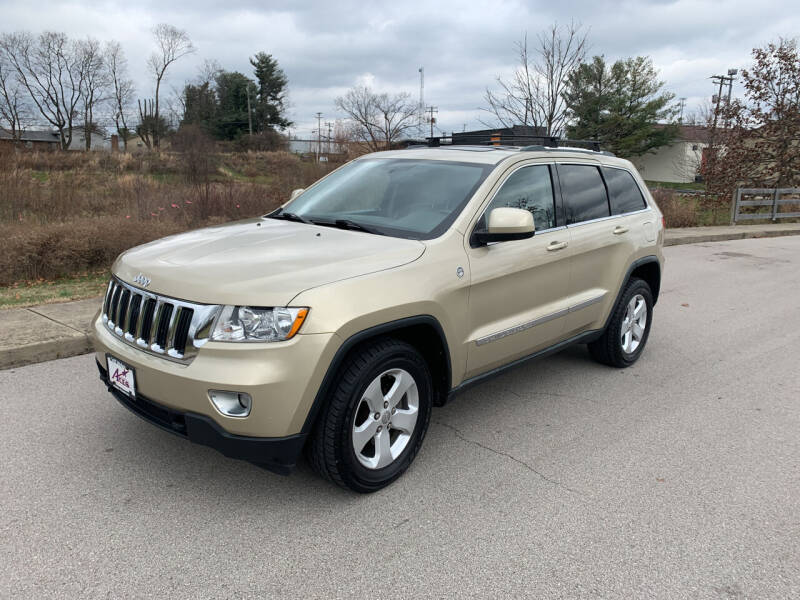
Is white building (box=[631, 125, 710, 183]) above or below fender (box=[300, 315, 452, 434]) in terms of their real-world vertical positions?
above

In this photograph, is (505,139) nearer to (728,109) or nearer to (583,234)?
(583,234)

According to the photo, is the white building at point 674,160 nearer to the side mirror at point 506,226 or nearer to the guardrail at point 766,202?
the guardrail at point 766,202

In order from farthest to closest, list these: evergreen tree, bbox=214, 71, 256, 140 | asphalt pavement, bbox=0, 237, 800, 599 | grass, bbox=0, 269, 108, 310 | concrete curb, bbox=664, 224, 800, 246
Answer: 1. evergreen tree, bbox=214, 71, 256, 140
2. concrete curb, bbox=664, 224, 800, 246
3. grass, bbox=0, 269, 108, 310
4. asphalt pavement, bbox=0, 237, 800, 599

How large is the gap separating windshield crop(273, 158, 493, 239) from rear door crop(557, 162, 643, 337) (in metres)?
0.96

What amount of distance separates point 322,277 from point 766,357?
15.8 ft

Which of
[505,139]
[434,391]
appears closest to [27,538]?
[434,391]

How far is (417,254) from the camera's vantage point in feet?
11.1

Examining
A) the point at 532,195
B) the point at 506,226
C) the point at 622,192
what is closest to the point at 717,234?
the point at 622,192

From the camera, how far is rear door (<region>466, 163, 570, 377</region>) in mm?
3727

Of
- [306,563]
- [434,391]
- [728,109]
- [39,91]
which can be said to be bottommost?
[306,563]

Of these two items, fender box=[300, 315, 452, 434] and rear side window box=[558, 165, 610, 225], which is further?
rear side window box=[558, 165, 610, 225]

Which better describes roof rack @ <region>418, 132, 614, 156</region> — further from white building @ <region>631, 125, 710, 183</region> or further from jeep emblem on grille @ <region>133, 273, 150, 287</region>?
white building @ <region>631, 125, 710, 183</region>

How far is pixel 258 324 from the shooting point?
2.81 meters

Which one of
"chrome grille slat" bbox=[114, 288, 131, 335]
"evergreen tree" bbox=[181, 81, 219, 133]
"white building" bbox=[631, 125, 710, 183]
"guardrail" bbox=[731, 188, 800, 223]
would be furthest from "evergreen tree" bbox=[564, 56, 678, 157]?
"chrome grille slat" bbox=[114, 288, 131, 335]
